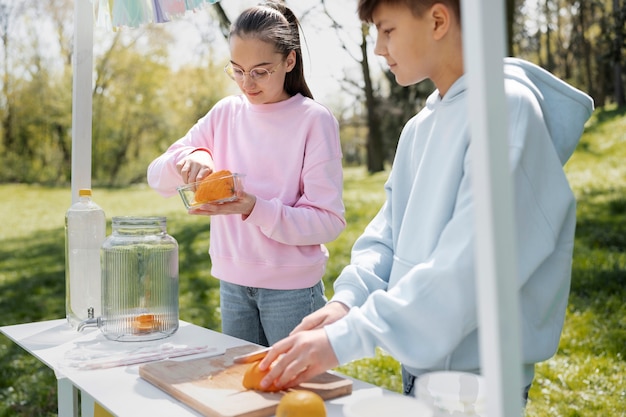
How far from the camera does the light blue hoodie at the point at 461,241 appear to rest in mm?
1286

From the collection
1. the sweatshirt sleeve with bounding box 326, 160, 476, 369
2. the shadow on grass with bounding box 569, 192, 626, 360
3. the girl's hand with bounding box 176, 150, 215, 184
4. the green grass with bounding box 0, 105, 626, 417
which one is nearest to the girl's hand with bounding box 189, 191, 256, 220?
the girl's hand with bounding box 176, 150, 215, 184

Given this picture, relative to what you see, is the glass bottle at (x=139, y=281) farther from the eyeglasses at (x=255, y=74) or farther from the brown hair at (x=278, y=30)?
the brown hair at (x=278, y=30)

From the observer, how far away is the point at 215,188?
6.47 feet

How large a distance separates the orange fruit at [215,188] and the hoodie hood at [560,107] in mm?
830

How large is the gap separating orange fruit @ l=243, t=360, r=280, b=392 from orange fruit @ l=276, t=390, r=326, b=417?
0.54ft

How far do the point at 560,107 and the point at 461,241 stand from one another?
15.6 inches

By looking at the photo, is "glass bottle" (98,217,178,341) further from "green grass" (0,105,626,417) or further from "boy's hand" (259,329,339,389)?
"green grass" (0,105,626,417)

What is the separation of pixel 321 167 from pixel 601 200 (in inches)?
271

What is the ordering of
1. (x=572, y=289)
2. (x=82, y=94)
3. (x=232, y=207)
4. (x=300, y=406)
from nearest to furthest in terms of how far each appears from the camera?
1. (x=300, y=406)
2. (x=232, y=207)
3. (x=82, y=94)
4. (x=572, y=289)

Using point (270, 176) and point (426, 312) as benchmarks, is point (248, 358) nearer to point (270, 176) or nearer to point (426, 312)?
point (426, 312)

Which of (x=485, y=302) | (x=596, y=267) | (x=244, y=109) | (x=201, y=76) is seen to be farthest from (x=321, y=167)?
(x=201, y=76)

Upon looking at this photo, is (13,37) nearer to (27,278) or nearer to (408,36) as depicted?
(27,278)

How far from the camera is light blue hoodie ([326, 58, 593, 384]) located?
1.29 meters

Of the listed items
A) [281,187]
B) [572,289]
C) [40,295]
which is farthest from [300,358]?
[40,295]
